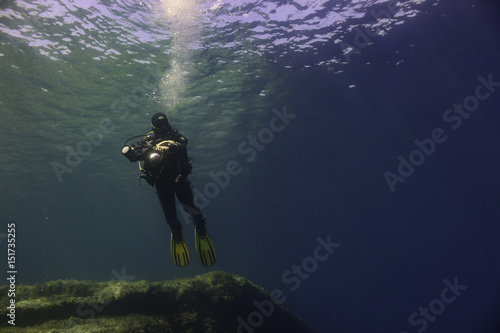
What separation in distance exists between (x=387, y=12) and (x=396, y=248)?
522 ft

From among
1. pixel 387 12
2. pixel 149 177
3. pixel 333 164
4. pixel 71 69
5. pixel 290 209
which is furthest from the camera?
pixel 290 209

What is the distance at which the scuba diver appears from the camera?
15.7 feet

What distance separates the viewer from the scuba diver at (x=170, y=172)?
4.79 m

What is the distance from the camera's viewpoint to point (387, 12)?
1223 cm

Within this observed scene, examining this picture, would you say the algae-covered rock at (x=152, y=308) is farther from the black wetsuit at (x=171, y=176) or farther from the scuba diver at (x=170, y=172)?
the black wetsuit at (x=171, y=176)

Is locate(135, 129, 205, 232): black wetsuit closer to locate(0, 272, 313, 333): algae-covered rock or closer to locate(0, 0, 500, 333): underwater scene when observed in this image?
locate(0, 0, 500, 333): underwater scene

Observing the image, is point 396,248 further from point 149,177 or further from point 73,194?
point 149,177

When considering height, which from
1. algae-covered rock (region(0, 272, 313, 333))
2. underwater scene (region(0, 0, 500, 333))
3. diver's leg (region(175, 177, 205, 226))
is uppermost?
underwater scene (region(0, 0, 500, 333))

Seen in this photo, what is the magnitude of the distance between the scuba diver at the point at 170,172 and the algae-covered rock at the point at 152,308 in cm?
94

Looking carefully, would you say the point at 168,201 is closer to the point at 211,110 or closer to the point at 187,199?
the point at 187,199

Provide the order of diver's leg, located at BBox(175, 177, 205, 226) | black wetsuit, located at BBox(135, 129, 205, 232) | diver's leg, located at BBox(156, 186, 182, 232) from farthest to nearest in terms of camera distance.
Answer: diver's leg, located at BBox(175, 177, 205, 226) → diver's leg, located at BBox(156, 186, 182, 232) → black wetsuit, located at BBox(135, 129, 205, 232)

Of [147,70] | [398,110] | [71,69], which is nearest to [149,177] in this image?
[147,70]

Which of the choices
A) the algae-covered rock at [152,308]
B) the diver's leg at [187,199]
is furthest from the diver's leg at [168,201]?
the algae-covered rock at [152,308]

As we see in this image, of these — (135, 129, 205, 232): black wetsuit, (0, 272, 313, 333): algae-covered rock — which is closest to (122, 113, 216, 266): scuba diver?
(135, 129, 205, 232): black wetsuit
